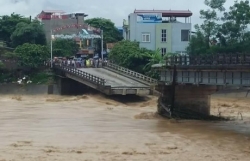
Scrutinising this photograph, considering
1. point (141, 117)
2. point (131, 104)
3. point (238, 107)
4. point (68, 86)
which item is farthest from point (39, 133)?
point (68, 86)

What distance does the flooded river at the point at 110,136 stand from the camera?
30.4 meters

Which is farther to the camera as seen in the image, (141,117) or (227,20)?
(227,20)

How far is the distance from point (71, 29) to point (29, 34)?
687 centimetres

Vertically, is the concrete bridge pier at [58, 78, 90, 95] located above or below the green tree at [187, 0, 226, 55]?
below

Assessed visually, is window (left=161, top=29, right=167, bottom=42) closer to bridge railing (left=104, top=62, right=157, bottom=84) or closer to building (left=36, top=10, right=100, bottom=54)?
building (left=36, top=10, right=100, bottom=54)

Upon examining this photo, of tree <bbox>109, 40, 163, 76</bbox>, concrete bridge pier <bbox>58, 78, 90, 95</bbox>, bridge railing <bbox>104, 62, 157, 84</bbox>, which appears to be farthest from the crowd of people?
A: tree <bbox>109, 40, 163, 76</bbox>

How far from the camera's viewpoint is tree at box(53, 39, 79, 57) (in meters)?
87.4

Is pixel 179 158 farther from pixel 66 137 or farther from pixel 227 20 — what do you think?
pixel 227 20

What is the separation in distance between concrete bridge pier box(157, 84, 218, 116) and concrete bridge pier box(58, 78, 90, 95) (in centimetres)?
2419

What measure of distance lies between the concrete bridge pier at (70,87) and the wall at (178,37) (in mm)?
21372

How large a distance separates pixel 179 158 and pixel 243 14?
4773 cm

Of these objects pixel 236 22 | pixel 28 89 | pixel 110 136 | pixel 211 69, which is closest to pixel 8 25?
pixel 28 89

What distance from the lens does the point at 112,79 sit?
226 feet

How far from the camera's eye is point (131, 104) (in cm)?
6400
